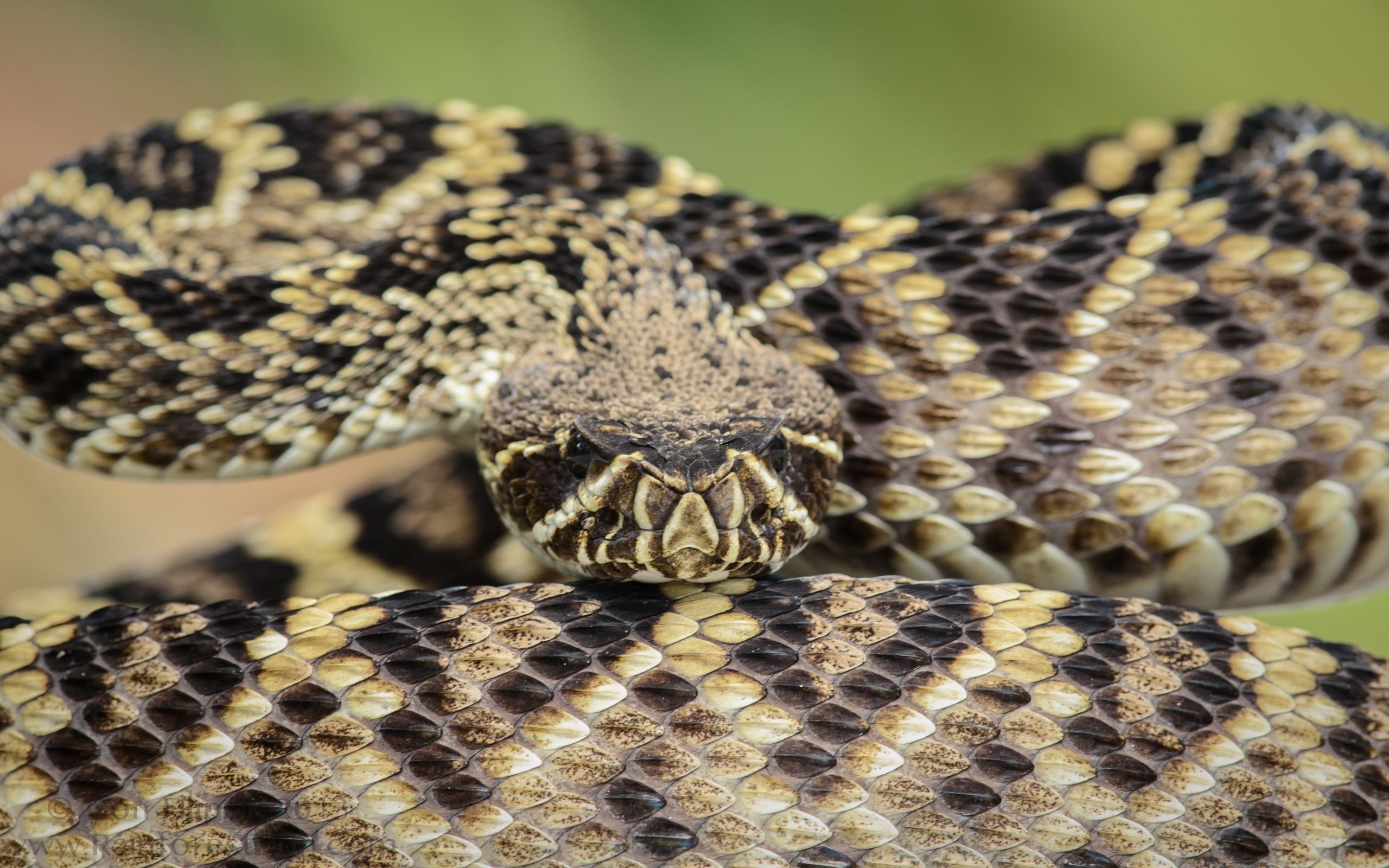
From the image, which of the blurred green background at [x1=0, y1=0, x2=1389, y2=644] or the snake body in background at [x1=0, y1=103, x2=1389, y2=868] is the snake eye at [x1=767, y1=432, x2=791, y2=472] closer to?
the snake body in background at [x1=0, y1=103, x2=1389, y2=868]

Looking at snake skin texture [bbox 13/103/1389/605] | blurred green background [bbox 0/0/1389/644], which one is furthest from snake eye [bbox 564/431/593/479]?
blurred green background [bbox 0/0/1389/644]

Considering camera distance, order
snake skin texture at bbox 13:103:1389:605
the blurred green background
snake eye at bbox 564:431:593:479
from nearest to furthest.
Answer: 1. snake eye at bbox 564:431:593:479
2. snake skin texture at bbox 13:103:1389:605
3. the blurred green background

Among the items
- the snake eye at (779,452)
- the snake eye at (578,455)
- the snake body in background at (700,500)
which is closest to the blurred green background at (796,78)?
the snake body in background at (700,500)

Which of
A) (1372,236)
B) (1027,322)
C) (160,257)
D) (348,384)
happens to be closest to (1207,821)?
(1027,322)

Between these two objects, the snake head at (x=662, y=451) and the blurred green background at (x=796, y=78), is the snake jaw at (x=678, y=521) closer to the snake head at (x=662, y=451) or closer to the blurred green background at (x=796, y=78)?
the snake head at (x=662, y=451)

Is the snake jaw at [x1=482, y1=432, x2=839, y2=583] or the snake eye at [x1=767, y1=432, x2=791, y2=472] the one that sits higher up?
the snake eye at [x1=767, y1=432, x2=791, y2=472]

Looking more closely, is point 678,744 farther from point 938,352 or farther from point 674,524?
point 938,352

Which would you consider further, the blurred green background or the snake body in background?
the blurred green background
